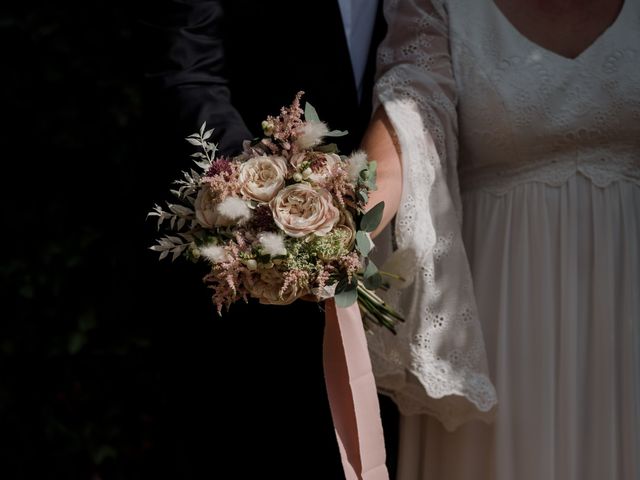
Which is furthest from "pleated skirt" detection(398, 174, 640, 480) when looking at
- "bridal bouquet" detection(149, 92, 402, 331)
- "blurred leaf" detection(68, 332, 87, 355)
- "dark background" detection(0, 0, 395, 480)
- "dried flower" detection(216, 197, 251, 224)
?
"blurred leaf" detection(68, 332, 87, 355)

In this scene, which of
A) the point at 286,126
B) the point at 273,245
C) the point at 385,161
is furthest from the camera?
the point at 385,161

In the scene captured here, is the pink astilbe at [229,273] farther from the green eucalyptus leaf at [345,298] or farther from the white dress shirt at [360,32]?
the white dress shirt at [360,32]

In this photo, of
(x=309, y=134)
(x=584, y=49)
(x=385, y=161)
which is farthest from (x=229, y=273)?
(x=584, y=49)

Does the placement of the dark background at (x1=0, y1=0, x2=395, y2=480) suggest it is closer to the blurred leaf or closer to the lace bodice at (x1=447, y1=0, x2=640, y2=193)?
the blurred leaf

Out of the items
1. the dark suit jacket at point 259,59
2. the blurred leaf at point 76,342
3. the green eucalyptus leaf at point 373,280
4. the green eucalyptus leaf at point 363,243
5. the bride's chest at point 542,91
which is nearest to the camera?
the green eucalyptus leaf at point 363,243

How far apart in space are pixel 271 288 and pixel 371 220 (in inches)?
9.9

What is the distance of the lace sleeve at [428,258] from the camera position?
2.21m

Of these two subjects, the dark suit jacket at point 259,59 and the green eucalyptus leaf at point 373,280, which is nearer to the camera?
the green eucalyptus leaf at point 373,280

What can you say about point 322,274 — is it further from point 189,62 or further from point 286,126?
point 189,62

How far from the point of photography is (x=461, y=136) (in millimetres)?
2373

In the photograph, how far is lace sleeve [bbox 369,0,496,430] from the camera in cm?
221

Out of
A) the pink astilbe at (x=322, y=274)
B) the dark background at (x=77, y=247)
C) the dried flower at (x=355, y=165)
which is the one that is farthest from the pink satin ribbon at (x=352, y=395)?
the dark background at (x=77, y=247)

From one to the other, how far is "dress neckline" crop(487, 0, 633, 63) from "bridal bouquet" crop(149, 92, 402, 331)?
654 millimetres

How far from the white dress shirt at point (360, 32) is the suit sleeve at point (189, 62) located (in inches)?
12.9
